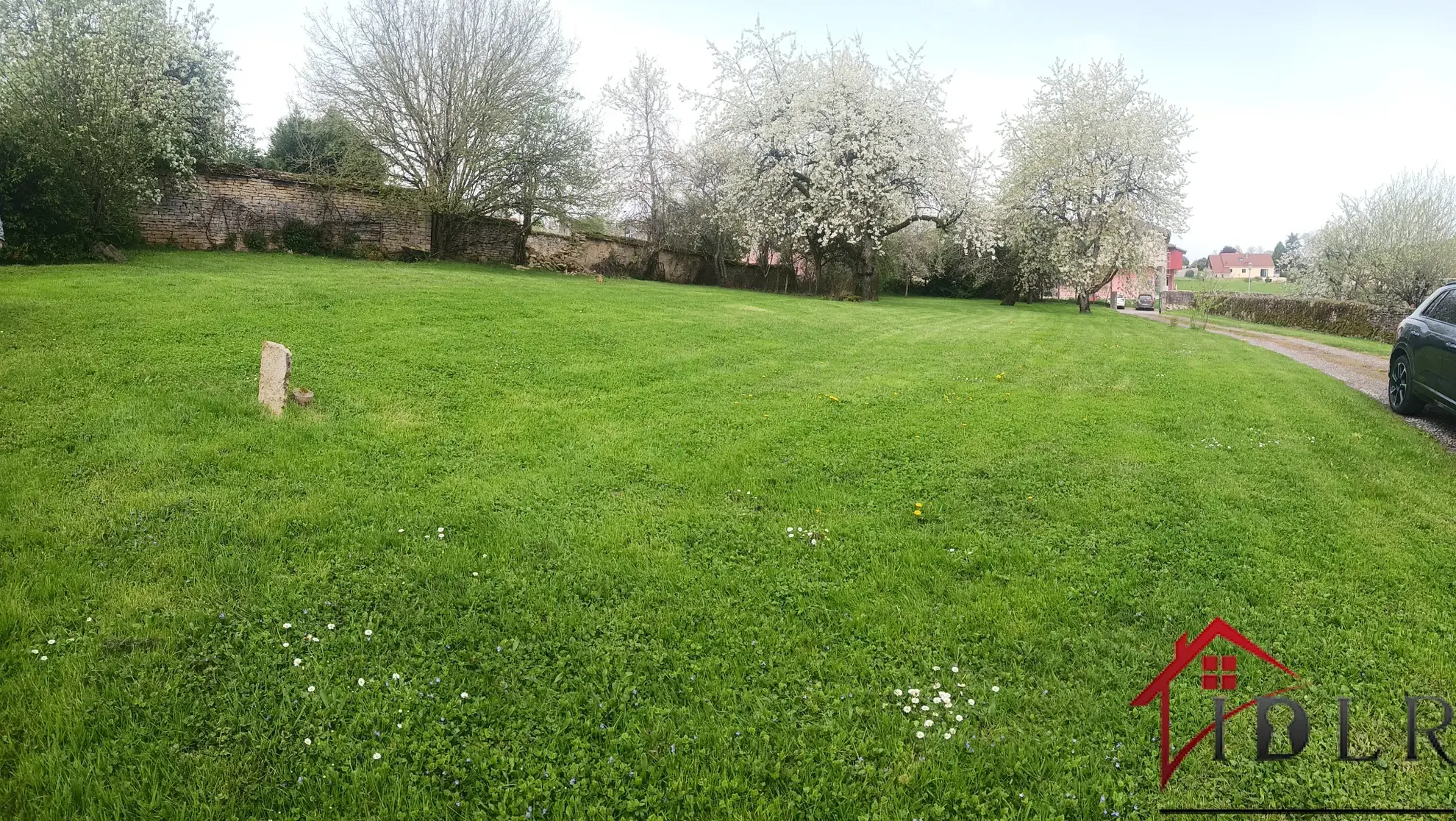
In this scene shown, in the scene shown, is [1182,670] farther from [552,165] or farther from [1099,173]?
[1099,173]

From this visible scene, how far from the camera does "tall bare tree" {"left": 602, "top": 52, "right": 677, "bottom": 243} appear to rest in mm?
29531

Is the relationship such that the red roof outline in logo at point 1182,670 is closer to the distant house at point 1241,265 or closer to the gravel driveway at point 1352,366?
the gravel driveway at point 1352,366

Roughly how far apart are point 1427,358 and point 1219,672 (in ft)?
Answer: 27.6

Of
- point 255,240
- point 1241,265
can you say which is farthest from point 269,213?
point 1241,265

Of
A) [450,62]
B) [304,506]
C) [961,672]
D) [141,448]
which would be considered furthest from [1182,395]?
[450,62]

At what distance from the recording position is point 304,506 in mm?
4746

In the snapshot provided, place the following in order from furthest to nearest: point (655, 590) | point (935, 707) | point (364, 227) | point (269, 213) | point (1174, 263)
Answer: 1. point (1174, 263)
2. point (364, 227)
3. point (269, 213)
4. point (655, 590)
5. point (935, 707)

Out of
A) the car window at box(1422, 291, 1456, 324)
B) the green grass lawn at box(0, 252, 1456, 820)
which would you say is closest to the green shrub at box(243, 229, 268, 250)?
the green grass lawn at box(0, 252, 1456, 820)

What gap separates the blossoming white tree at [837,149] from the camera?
24.6 meters

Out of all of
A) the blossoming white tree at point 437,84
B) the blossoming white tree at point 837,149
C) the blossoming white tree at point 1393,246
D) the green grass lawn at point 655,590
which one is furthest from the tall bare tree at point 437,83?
the blossoming white tree at point 1393,246

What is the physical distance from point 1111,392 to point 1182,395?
91 centimetres

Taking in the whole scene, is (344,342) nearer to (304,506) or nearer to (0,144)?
(304,506)

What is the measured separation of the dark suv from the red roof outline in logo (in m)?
7.14

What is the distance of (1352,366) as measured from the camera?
1495 centimetres
